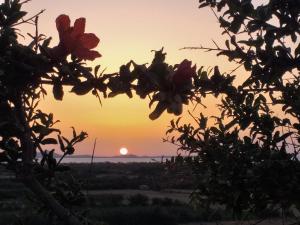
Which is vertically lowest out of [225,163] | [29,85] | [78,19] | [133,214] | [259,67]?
[133,214]

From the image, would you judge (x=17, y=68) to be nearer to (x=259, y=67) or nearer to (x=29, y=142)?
(x=29, y=142)

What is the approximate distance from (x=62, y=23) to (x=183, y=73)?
0.27 m

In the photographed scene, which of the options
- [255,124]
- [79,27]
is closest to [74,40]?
[79,27]

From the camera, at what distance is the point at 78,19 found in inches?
33.9

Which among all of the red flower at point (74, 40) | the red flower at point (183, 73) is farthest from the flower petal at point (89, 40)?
the red flower at point (183, 73)

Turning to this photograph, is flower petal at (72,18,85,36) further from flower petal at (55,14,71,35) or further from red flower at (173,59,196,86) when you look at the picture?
red flower at (173,59,196,86)

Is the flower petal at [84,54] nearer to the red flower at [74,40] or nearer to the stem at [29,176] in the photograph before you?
the red flower at [74,40]

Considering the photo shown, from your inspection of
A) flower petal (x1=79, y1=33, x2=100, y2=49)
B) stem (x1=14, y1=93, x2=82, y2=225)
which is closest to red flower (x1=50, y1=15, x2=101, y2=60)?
flower petal (x1=79, y1=33, x2=100, y2=49)

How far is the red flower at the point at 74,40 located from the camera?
2.72 ft

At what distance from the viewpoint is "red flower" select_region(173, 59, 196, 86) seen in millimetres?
785

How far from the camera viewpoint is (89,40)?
2.82ft

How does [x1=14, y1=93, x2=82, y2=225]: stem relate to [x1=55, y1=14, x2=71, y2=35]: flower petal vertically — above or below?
below

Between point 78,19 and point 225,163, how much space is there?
71.7 inches

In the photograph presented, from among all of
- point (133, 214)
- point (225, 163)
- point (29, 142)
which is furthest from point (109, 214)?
point (29, 142)
